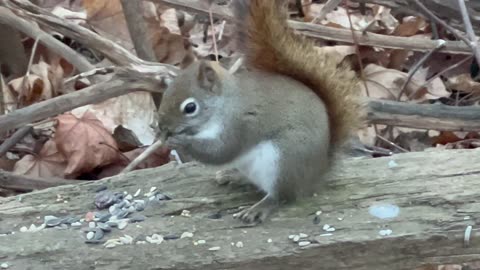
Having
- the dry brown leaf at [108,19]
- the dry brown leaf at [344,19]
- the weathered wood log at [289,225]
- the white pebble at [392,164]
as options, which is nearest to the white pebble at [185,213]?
the weathered wood log at [289,225]

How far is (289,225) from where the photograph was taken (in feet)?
5.77

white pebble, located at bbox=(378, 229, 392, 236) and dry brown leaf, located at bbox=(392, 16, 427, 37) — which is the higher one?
dry brown leaf, located at bbox=(392, 16, 427, 37)

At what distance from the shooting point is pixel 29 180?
2459 millimetres

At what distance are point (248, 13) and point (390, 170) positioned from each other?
18.7 inches

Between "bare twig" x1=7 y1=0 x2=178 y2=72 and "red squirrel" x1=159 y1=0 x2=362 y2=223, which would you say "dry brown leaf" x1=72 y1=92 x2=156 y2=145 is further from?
"red squirrel" x1=159 y1=0 x2=362 y2=223

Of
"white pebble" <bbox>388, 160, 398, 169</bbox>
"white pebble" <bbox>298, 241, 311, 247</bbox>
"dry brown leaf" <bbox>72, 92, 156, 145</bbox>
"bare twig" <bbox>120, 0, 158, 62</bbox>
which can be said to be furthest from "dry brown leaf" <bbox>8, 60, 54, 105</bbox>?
"white pebble" <bbox>298, 241, 311, 247</bbox>

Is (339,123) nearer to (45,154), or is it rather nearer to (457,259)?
(457,259)

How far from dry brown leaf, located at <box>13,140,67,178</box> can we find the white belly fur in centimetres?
103

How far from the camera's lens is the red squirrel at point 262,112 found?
67.9 inches

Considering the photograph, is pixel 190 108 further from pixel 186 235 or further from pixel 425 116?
pixel 425 116

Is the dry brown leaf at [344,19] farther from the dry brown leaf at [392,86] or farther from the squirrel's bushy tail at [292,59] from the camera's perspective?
the squirrel's bushy tail at [292,59]

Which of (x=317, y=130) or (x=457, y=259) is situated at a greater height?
(x=317, y=130)

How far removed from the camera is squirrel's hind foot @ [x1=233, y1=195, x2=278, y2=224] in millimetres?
1771

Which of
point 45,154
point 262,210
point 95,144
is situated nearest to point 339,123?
point 262,210
